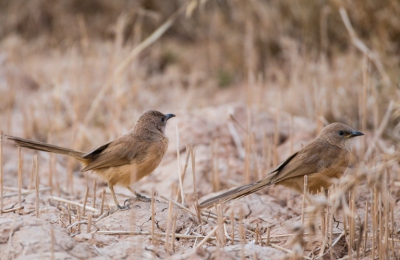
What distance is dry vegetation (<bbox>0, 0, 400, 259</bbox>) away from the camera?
4.20 metres

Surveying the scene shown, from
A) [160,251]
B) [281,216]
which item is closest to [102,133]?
[281,216]

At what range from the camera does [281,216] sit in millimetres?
5754

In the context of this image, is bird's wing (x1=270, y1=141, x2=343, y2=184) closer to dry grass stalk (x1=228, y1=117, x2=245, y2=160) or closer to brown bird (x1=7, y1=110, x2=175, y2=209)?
brown bird (x1=7, y1=110, x2=175, y2=209)

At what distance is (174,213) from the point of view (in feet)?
14.8

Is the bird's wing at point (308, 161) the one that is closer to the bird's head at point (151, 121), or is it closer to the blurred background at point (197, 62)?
the blurred background at point (197, 62)

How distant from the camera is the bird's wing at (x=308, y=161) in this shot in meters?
5.48

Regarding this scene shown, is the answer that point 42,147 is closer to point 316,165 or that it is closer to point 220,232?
point 220,232

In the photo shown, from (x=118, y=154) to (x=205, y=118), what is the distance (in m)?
2.92

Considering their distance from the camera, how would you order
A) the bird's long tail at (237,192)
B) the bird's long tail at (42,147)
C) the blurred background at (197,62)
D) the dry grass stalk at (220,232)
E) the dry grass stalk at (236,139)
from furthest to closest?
the blurred background at (197,62), the dry grass stalk at (236,139), the bird's long tail at (42,147), the bird's long tail at (237,192), the dry grass stalk at (220,232)

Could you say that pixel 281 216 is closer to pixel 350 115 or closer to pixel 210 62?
pixel 350 115

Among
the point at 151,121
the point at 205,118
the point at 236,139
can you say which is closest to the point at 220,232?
the point at 151,121

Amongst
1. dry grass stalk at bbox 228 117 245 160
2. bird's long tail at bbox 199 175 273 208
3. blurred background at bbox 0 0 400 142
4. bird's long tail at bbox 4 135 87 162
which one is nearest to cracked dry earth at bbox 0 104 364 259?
dry grass stalk at bbox 228 117 245 160

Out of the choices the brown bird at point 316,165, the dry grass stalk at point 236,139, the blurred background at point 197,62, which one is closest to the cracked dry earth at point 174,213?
the dry grass stalk at point 236,139

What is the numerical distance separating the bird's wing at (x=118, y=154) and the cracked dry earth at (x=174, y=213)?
423mm
